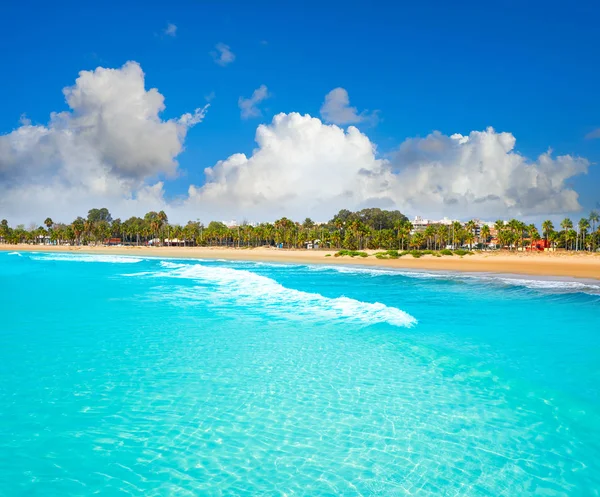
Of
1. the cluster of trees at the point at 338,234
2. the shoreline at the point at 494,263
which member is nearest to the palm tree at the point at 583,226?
the cluster of trees at the point at 338,234

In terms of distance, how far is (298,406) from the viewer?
8328 millimetres

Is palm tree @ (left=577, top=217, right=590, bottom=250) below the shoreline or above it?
above

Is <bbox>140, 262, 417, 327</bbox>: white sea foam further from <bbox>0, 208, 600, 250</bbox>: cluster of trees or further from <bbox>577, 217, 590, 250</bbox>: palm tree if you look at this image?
<bbox>577, 217, 590, 250</bbox>: palm tree

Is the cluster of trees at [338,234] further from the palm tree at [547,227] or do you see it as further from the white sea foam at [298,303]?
the white sea foam at [298,303]

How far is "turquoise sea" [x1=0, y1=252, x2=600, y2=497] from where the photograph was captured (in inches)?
233

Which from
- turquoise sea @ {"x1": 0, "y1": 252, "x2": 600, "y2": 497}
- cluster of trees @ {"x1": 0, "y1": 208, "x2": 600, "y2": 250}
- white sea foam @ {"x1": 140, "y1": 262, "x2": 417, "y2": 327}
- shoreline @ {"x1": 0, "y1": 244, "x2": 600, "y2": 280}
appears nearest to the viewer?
turquoise sea @ {"x1": 0, "y1": 252, "x2": 600, "y2": 497}

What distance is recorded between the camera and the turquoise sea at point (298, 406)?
5910 millimetres

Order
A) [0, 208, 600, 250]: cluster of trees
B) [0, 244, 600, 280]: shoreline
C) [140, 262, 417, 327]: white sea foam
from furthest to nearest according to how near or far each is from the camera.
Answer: [0, 208, 600, 250]: cluster of trees
[0, 244, 600, 280]: shoreline
[140, 262, 417, 327]: white sea foam

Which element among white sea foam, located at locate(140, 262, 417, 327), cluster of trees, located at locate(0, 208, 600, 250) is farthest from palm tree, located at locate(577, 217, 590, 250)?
white sea foam, located at locate(140, 262, 417, 327)

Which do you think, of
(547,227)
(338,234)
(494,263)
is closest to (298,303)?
(494,263)

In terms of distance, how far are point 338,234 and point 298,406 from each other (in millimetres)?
100548

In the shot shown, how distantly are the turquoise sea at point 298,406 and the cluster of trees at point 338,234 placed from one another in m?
89.4

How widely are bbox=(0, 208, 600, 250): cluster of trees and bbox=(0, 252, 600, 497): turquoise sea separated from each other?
89.4m

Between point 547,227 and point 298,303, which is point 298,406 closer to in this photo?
point 298,303
